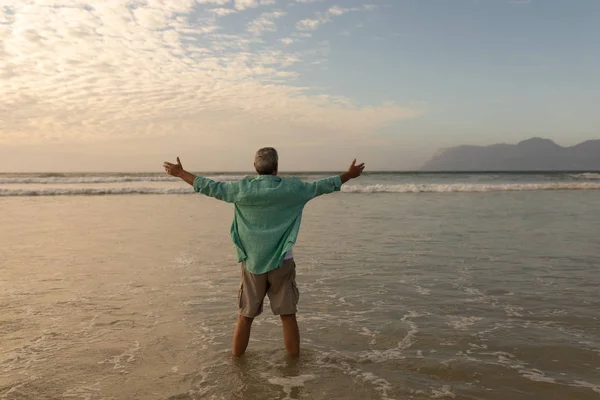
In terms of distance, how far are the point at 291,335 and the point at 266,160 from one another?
1670 millimetres

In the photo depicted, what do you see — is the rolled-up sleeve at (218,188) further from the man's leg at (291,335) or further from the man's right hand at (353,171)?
the man's leg at (291,335)

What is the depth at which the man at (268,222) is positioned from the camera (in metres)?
4.42

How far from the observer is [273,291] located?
Answer: 4.56 meters

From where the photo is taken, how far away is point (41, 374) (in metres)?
4.25

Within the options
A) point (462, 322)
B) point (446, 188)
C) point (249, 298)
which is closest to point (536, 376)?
point (462, 322)

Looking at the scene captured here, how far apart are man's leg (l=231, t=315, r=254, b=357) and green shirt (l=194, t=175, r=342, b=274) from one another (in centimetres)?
52

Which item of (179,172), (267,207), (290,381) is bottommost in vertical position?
(290,381)

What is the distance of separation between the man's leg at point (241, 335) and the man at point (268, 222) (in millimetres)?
36

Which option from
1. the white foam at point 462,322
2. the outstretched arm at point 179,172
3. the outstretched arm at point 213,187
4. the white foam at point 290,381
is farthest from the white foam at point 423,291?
the outstretched arm at point 179,172

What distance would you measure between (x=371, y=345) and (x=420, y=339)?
1.78 ft

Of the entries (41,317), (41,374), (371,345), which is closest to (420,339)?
(371,345)

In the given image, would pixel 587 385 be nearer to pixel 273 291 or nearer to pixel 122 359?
pixel 273 291

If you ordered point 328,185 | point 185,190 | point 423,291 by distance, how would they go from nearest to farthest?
1. point 328,185
2. point 423,291
3. point 185,190

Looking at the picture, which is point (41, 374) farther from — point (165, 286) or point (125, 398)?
point (165, 286)
